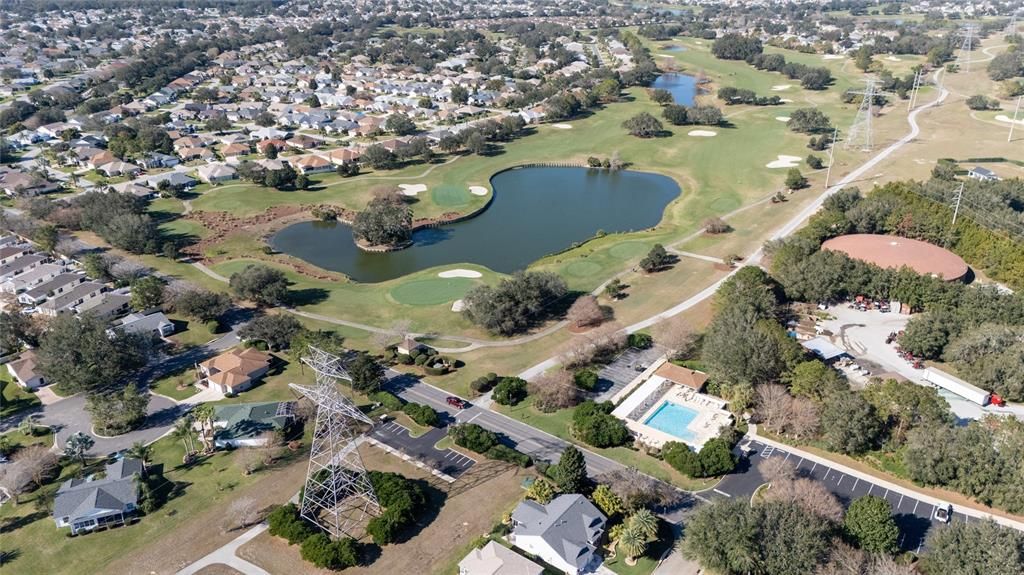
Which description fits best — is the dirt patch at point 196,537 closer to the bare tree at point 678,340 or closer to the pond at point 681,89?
the bare tree at point 678,340

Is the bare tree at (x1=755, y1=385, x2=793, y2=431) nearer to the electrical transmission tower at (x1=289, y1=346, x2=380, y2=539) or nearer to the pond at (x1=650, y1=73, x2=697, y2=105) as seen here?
the electrical transmission tower at (x1=289, y1=346, x2=380, y2=539)

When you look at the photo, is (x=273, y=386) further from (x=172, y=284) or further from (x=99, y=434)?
(x=172, y=284)

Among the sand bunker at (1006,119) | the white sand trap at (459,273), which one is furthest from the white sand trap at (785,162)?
the white sand trap at (459,273)

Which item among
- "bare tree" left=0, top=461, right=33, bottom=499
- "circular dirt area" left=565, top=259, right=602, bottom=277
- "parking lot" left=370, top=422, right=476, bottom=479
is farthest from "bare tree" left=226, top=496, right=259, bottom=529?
"circular dirt area" left=565, top=259, right=602, bottom=277

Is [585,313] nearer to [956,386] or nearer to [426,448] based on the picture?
[426,448]

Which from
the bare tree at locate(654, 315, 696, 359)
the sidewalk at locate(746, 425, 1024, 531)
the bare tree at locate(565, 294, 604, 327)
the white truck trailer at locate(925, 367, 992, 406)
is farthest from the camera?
the bare tree at locate(565, 294, 604, 327)

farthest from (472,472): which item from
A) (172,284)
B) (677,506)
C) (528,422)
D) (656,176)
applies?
(656,176)
